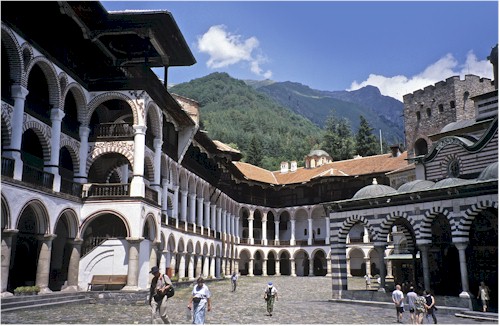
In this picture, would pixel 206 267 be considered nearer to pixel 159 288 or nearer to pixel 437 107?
pixel 437 107

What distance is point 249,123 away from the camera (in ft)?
440

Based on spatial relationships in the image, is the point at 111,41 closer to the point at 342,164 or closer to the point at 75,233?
the point at 75,233

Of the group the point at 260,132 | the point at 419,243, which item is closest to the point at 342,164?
the point at 419,243

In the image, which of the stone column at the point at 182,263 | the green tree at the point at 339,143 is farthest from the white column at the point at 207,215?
the green tree at the point at 339,143

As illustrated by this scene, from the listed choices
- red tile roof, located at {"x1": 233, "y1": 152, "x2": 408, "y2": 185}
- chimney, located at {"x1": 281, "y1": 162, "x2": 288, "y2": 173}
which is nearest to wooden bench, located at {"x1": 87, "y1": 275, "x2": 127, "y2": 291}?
red tile roof, located at {"x1": 233, "y1": 152, "x2": 408, "y2": 185}

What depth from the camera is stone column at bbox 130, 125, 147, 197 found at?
2255 cm

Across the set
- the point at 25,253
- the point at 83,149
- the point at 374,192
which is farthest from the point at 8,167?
the point at 374,192

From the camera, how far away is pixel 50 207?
19672 millimetres

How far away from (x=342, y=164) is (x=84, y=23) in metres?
42.0

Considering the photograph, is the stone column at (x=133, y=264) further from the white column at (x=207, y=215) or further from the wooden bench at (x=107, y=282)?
the white column at (x=207, y=215)

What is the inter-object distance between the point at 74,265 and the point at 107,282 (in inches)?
63.5

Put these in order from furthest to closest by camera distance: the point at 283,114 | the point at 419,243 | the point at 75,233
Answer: the point at 283,114
the point at 75,233
the point at 419,243

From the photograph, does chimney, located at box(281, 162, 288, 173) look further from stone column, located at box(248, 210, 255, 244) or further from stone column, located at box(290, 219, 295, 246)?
stone column, located at box(248, 210, 255, 244)

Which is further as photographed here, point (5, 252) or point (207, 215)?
point (207, 215)
